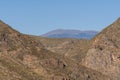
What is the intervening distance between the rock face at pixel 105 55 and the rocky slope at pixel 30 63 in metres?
45.4

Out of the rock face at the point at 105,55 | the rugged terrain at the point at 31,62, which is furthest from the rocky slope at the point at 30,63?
the rock face at the point at 105,55

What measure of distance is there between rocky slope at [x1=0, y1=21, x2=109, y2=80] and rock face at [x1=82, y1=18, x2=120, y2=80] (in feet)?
149

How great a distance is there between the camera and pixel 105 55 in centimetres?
12325

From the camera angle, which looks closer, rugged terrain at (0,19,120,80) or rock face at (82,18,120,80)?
rugged terrain at (0,19,120,80)

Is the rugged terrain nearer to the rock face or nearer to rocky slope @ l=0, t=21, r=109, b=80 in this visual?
rocky slope @ l=0, t=21, r=109, b=80

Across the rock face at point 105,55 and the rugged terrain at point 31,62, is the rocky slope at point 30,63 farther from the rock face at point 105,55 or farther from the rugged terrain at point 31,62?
the rock face at point 105,55

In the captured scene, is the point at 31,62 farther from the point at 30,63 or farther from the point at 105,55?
the point at 105,55

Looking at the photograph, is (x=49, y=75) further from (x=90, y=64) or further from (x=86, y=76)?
(x=90, y=64)

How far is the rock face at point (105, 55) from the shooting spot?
11950 cm

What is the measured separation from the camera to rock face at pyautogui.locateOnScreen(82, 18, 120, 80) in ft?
392

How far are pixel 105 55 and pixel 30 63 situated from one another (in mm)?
62614

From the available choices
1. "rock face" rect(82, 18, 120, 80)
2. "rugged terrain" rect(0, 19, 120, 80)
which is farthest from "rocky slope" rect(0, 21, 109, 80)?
"rock face" rect(82, 18, 120, 80)

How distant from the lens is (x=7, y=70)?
182 feet

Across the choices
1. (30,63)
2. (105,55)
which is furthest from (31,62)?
(105,55)
